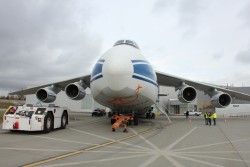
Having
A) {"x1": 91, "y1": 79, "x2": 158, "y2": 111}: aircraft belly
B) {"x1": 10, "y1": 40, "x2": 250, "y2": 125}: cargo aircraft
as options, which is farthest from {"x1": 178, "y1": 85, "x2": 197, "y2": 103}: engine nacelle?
{"x1": 91, "y1": 79, "x2": 158, "y2": 111}: aircraft belly

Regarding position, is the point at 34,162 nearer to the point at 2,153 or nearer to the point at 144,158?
the point at 2,153

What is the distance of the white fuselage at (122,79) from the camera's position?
10984 mm

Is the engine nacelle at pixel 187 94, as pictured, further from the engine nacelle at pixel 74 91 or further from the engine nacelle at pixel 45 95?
the engine nacelle at pixel 45 95

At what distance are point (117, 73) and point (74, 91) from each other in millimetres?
7960

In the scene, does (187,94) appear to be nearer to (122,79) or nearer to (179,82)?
(179,82)

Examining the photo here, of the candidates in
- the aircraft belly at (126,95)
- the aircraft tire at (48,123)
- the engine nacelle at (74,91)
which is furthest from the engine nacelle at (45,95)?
the aircraft belly at (126,95)

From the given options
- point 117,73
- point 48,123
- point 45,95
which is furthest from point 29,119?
point 45,95

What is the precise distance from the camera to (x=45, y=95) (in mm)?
19297

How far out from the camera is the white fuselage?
10984 millimetres

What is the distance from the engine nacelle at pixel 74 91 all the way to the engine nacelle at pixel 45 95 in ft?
7.31

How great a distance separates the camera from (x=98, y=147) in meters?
7.71

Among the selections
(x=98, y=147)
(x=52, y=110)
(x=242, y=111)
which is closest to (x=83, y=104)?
(x=242, y=111)

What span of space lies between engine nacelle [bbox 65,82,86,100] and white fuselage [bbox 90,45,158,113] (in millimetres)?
4747

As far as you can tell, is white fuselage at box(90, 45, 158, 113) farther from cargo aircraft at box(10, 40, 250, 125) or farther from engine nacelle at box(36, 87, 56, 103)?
engine nacelle at box(36, 87, 56, 103)
